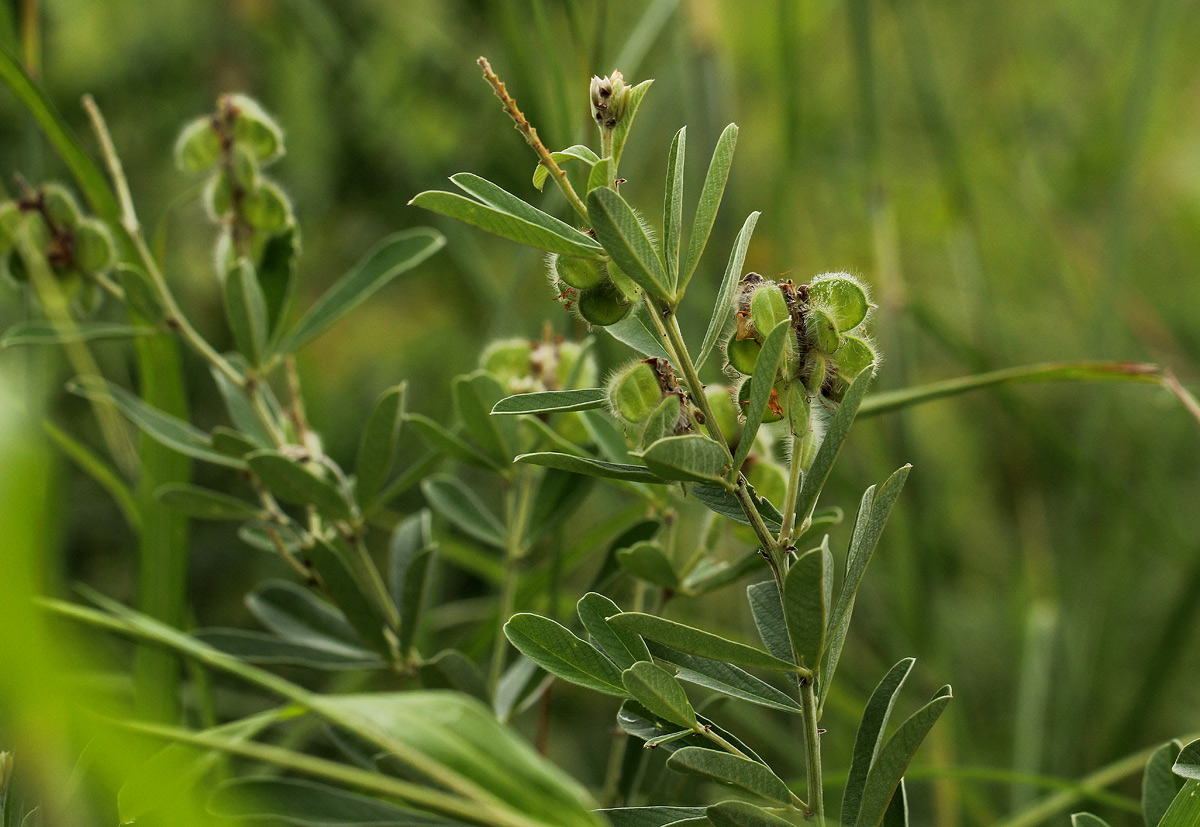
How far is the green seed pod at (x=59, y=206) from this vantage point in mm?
511

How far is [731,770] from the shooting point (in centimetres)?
31

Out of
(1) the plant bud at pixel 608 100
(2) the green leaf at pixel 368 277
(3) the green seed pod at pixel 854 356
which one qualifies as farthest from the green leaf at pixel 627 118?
(2) the green leaf at pixel 368 277

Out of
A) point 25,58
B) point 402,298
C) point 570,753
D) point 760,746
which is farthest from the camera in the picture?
point 402,298

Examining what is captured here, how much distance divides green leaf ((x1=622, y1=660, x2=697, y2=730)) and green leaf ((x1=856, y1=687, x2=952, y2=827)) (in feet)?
0.20

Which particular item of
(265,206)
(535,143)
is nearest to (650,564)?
(535,143)

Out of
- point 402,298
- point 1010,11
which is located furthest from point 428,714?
point 1010,11

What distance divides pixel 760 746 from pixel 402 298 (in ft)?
3.23

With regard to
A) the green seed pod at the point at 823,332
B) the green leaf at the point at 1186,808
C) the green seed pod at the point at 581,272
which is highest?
the green seed pod at the point at 581,272

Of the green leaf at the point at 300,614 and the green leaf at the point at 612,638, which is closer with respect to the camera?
the green leaf at the point at 612,638

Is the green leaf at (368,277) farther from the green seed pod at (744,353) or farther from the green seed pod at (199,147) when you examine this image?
the green seed pod at (744,353)

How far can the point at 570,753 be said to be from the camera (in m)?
1.26

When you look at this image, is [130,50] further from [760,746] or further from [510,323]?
[760,746]

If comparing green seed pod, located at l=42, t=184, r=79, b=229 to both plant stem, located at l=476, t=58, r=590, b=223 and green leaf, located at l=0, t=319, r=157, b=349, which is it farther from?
plant stem, located at l=476, t=58, r=590, b=223

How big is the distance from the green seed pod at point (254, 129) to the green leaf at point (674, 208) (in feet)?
0.96
